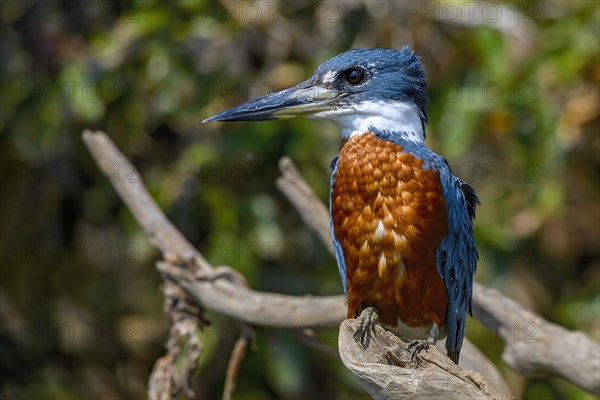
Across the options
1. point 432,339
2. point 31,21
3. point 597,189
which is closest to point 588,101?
point 597,189

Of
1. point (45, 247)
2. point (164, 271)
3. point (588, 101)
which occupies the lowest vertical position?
point (45, 247)

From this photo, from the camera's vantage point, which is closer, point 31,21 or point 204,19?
point 204,19

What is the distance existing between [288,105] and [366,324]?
804 mm

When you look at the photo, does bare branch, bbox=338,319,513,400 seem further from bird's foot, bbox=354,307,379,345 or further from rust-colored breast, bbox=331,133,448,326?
rust-colored breast, bbox=331,133,448,326

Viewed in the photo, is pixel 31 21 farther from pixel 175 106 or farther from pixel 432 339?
pixel 432 339

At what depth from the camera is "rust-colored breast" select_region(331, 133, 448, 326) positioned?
2971 mm

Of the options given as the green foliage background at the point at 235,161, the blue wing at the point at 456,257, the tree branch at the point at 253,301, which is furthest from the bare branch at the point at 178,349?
the blue wing at the point at 456,257

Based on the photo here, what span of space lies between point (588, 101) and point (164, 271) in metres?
2.37

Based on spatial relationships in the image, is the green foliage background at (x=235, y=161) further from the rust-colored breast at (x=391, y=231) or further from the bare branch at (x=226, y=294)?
the rust-colored breast at (x=391, y=231)

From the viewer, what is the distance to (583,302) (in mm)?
4562

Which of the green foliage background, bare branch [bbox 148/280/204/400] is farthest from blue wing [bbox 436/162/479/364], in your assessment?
the green foliage background

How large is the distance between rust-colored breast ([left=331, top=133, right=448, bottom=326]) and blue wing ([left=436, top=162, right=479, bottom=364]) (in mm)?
29

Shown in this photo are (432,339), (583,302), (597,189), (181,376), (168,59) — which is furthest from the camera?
(597,189)

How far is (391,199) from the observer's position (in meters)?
2.99
